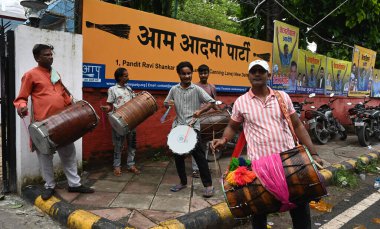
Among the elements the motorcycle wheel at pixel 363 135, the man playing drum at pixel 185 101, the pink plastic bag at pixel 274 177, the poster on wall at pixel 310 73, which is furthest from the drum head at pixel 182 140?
the poster on wall at pixel 310 73

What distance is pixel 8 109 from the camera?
13.3 ft

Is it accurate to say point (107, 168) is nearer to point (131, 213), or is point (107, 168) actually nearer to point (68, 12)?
point (131, 213)

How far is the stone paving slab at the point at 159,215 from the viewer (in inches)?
136

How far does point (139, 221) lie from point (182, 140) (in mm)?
1045

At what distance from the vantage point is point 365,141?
847 cm

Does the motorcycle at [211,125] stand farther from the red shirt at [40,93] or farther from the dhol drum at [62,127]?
the red shirt at [40,93]

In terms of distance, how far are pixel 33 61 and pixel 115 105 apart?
3.98 feet

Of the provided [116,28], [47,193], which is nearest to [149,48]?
[116,28]

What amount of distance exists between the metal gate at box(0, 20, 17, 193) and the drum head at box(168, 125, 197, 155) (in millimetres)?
2002

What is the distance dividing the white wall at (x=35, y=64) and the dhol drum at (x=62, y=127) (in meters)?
0.58

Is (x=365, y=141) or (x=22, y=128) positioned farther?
(x=365, y=141)

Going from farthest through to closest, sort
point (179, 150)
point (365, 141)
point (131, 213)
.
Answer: point (365, 141), point (179, 150), point (131, 213)

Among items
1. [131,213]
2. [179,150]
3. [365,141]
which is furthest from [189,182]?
[365,141]

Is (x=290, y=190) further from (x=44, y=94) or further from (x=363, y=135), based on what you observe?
(x=363, y=135)
